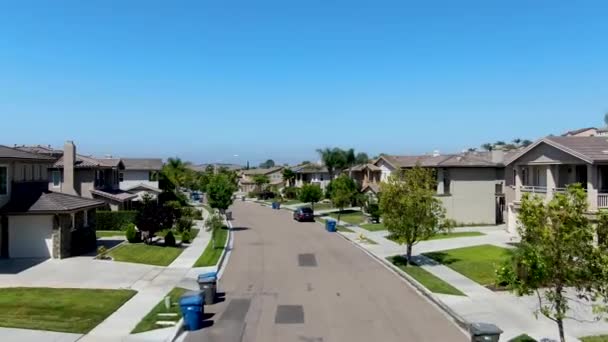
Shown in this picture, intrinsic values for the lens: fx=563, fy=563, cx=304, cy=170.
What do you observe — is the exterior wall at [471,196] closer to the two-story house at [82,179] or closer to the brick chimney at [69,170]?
the two-story house at [82,179]

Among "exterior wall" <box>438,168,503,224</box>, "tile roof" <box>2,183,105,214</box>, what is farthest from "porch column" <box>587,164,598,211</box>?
"tile roof" <box>2,183,105,214</box>

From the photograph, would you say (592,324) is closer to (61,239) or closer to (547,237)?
(547,237)

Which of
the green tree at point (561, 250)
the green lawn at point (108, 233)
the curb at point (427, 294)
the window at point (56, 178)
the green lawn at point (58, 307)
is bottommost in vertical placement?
the curb at point (427, 294)

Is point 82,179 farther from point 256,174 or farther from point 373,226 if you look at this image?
point 256,174

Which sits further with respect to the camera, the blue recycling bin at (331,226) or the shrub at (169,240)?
the blue recycling bin at (331,226)

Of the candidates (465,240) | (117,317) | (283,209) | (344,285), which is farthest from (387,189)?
(283,209)

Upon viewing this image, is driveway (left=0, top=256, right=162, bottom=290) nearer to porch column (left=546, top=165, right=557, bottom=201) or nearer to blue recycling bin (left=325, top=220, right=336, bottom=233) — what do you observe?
blue recycling bin (left=325, top=220, right=336, bottom=233)

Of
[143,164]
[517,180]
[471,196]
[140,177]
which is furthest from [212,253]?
[143,164]

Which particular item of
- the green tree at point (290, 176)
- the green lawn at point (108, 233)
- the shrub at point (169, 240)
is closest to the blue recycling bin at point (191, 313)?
the shrub at point (169, 240)
